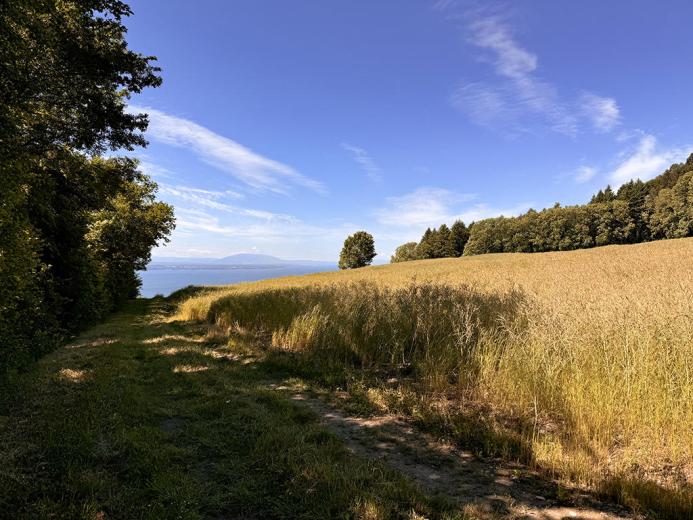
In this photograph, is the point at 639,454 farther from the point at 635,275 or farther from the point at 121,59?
the point at 635,275

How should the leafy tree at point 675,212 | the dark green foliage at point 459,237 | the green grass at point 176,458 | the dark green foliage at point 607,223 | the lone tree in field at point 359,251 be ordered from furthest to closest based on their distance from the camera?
the dark green foliage at point 459,237 < the lone tree in field at point 359,251 < the dark green foliage at point 607,223 < the leafy tree at point 675,212 < the green grass at point 176,458

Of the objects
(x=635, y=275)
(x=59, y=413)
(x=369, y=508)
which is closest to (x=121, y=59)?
(x=59, y=413)

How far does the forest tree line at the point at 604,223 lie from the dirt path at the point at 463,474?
82.6 m

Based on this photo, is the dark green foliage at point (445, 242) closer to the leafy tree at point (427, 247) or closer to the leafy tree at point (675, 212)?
the leafy tree at point (427, 247)

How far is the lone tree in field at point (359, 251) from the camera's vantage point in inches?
3807

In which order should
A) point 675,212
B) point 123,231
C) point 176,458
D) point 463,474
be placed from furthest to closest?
point 675,212 → point 123,231 → point 176,458 → point 463,474

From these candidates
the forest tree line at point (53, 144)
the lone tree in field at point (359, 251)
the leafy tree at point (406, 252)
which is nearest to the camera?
the forest tree line at point (53, 144)

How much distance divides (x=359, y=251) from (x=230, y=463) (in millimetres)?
93364

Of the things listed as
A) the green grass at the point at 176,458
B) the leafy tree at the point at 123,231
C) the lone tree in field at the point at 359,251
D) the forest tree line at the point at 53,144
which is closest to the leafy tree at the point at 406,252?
the lone tree in field at the point at 359,251

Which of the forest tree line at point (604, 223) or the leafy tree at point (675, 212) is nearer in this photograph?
the leafy tree at point (675, 212)

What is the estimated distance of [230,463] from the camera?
3943 millimetres

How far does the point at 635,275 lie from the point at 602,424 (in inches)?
579

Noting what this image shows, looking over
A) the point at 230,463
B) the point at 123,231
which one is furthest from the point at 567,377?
the point at 123,231

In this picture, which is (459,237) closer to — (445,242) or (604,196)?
(445,242)
